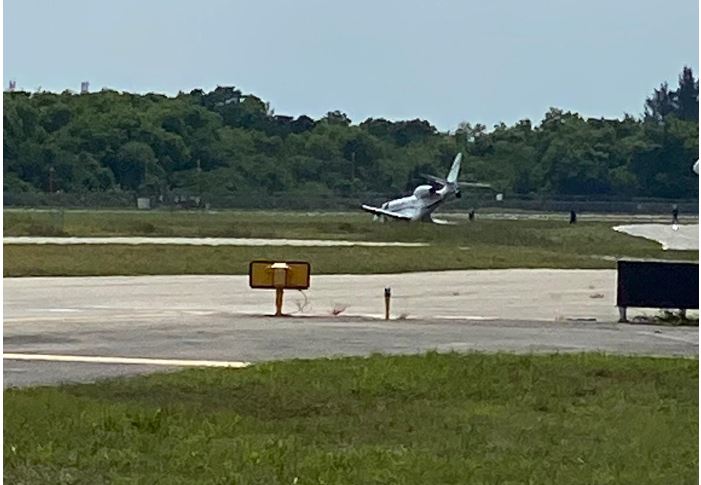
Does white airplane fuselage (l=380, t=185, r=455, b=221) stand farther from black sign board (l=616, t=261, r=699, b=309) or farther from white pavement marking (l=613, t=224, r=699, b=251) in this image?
black sign board (l=616, t=261, r=699, b=309)

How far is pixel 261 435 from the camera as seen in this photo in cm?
1048

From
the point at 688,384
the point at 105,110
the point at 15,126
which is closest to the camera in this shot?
the point at 688,384

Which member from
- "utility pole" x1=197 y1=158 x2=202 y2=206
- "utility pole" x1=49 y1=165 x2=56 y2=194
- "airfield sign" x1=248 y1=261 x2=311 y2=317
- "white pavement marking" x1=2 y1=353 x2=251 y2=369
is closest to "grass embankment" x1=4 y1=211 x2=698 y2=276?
"airfield sign" x1=248 y1=261 x2=311 y2=317

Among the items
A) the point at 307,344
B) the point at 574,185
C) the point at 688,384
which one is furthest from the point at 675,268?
the point at 574,185

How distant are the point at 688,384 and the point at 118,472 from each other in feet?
22.0

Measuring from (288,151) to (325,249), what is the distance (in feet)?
261

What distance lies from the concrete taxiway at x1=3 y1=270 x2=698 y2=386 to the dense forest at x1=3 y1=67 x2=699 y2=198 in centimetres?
6717

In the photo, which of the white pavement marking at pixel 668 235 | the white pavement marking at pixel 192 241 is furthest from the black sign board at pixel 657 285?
the white pavement marking at pixel 668 235

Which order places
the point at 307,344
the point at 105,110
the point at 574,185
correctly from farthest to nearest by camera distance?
the point at 574,185 < the point at 105,110 < the point at 307,344

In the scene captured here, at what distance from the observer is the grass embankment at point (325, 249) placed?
44.2 m

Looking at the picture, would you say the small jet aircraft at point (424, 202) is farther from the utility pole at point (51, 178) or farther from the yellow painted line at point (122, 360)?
the yellow painted line at point (122, 360)

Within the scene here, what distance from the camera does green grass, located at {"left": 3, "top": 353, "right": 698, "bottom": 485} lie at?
8945mm

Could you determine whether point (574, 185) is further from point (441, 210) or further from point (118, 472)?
point (118, 472)

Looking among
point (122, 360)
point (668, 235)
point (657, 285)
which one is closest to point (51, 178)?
point (668, 235)
